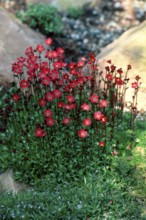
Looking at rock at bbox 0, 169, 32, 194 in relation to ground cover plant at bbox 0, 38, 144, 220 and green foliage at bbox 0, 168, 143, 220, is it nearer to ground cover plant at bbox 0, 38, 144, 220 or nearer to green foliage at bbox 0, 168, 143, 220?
ground cover plant at bbox 0, 38, 144, 220

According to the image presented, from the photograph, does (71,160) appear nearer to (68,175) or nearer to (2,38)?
(68,175)

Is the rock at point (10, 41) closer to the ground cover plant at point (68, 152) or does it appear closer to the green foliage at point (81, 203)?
the ground cover plant at point (68, 152)

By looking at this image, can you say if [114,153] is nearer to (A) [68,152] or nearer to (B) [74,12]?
(A) [68,152]

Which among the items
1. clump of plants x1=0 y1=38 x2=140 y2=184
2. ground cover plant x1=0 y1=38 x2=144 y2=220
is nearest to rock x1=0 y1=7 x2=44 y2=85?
ground cover plant x1=0 y1=38 x2=144 y2=220

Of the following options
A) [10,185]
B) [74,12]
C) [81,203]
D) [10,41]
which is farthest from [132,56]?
[74,12]

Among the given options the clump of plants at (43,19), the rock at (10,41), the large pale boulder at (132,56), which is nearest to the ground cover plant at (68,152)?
the rock at (10,41)

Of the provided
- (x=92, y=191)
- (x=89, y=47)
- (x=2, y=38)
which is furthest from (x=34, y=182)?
(x=89, y=47)
